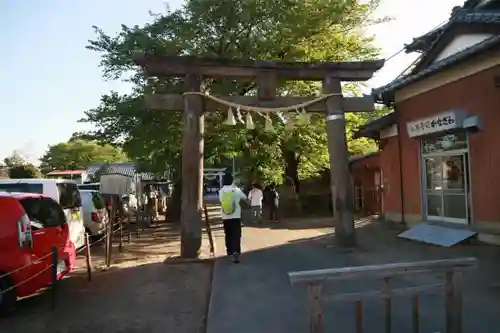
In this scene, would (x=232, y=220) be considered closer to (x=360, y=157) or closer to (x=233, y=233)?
(x=233, y=233)

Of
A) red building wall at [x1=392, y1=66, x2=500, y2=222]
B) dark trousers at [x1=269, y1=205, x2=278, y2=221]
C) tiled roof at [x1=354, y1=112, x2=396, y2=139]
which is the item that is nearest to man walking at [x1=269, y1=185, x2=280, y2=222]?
dark trousers at [x1=269, y1=205, x2=278, y2=221]

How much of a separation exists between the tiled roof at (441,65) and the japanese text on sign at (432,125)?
41.9 inches

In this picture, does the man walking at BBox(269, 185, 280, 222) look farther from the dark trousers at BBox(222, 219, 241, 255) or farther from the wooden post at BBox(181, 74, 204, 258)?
the dark trousers at BBox(222, 219, 241, 255)

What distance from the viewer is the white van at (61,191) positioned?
10695 mm

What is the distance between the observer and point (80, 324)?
6.43 m

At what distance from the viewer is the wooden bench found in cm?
449

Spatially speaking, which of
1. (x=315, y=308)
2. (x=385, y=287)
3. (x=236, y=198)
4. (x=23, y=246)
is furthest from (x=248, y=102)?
(x=315, y=308)

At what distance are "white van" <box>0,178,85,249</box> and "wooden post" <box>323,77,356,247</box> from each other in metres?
5.66

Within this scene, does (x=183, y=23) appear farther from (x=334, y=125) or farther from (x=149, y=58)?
(x=334, y=125)

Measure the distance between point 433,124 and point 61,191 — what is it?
873 centimetres

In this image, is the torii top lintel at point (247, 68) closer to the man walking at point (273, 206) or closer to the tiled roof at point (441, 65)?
the tiled roof at point (441, 65)

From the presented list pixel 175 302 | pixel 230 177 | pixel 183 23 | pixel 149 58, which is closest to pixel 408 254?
pixel 230 177

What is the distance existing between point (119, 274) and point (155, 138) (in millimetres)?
7106

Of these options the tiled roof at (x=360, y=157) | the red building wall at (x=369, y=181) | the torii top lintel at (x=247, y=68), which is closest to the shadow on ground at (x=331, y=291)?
the torii top lintel at (x=247, y=68)
